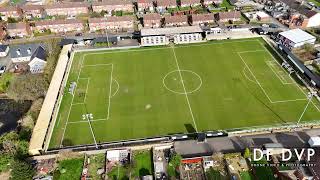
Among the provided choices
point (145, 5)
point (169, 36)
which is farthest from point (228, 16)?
point (145, 5)

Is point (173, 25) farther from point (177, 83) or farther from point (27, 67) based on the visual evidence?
point (27, 67)

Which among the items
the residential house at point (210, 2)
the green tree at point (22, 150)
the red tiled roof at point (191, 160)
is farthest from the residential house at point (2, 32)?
the red tiled roof at point (191, 160)

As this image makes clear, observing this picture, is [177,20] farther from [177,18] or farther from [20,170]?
[20,170]

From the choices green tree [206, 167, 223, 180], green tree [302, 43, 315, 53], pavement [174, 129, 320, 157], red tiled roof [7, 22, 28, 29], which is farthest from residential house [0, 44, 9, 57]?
green tree [302, 43, 315, 53]

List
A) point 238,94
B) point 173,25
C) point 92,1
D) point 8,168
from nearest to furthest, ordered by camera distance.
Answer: point 8,168 < point 238,94 < point 173,25 < point 92,1

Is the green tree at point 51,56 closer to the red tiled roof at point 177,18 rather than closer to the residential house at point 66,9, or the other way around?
the residential house at point 66,9

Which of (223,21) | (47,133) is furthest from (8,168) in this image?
(223,21)
